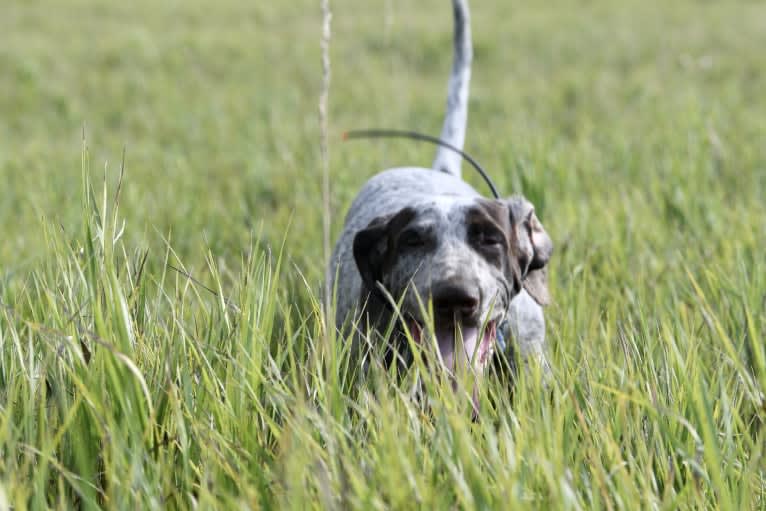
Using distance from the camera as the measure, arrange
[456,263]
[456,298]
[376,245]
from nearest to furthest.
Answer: [456,298], [456,263], [376,245]

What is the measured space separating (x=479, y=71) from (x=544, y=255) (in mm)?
7734

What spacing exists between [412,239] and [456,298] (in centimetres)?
37

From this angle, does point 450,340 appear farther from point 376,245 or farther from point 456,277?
point 376,245

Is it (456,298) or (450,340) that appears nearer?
(456,298)

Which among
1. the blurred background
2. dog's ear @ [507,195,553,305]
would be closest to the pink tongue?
dog's ear @ [507,195,553,305]

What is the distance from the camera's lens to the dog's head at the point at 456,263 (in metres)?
2.33

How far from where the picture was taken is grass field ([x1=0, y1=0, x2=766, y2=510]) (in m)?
1.68

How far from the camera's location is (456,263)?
94.2 inches

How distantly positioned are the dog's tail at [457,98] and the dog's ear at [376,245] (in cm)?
136

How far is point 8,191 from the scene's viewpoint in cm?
530

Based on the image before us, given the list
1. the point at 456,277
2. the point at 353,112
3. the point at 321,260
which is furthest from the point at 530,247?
the point at 353,112

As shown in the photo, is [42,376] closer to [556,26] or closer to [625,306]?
[625,306]

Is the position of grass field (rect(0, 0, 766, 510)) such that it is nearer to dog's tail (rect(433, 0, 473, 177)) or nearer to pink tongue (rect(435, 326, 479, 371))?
pink tongue (rect(435, 326, 479, 371))

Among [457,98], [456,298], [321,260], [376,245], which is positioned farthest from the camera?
[457,98]
